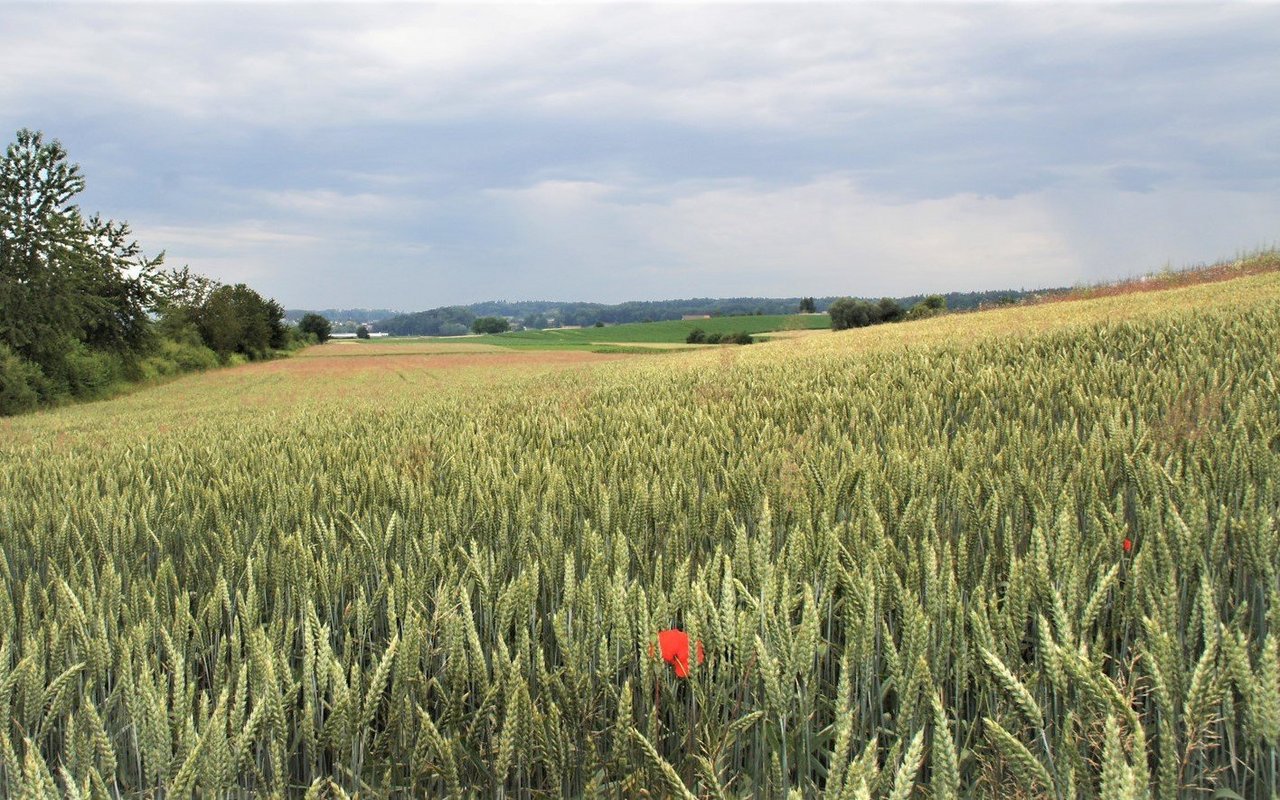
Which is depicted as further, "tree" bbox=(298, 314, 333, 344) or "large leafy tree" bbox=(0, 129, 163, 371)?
"tree" bbox=(298, 314, 333, 344)

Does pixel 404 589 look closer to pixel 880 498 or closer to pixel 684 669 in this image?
pixel 684 669

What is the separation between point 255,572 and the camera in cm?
230

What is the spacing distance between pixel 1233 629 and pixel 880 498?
118cm

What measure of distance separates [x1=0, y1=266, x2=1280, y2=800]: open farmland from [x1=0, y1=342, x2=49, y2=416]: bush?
33.8 m

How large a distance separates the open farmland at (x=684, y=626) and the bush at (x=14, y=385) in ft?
111

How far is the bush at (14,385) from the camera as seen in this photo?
1201 inches

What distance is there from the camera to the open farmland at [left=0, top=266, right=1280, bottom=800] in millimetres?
1386

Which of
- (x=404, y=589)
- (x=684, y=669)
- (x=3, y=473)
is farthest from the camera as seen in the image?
(x=3, y=473)

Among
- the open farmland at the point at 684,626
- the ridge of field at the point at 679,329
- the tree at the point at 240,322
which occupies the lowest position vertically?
the open farmland at the point at 684,626

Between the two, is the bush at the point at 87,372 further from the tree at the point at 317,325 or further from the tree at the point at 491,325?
the tree at the point at 317,325

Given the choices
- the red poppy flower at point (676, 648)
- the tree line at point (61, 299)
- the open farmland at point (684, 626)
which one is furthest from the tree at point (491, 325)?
the red poppy flower at point (676, 648)

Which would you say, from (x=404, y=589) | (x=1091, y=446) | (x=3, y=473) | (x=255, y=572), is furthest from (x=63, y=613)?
(x=3, y=473)

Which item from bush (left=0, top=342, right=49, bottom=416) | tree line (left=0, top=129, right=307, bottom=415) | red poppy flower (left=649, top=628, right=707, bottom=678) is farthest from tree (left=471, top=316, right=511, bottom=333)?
red poppy flower (left=649, top=628, right=707, bottom=678)

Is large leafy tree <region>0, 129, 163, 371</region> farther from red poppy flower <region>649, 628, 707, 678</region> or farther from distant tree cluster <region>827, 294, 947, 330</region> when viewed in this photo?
distant tree cluster <region>827, 294, 947, 330</region>
